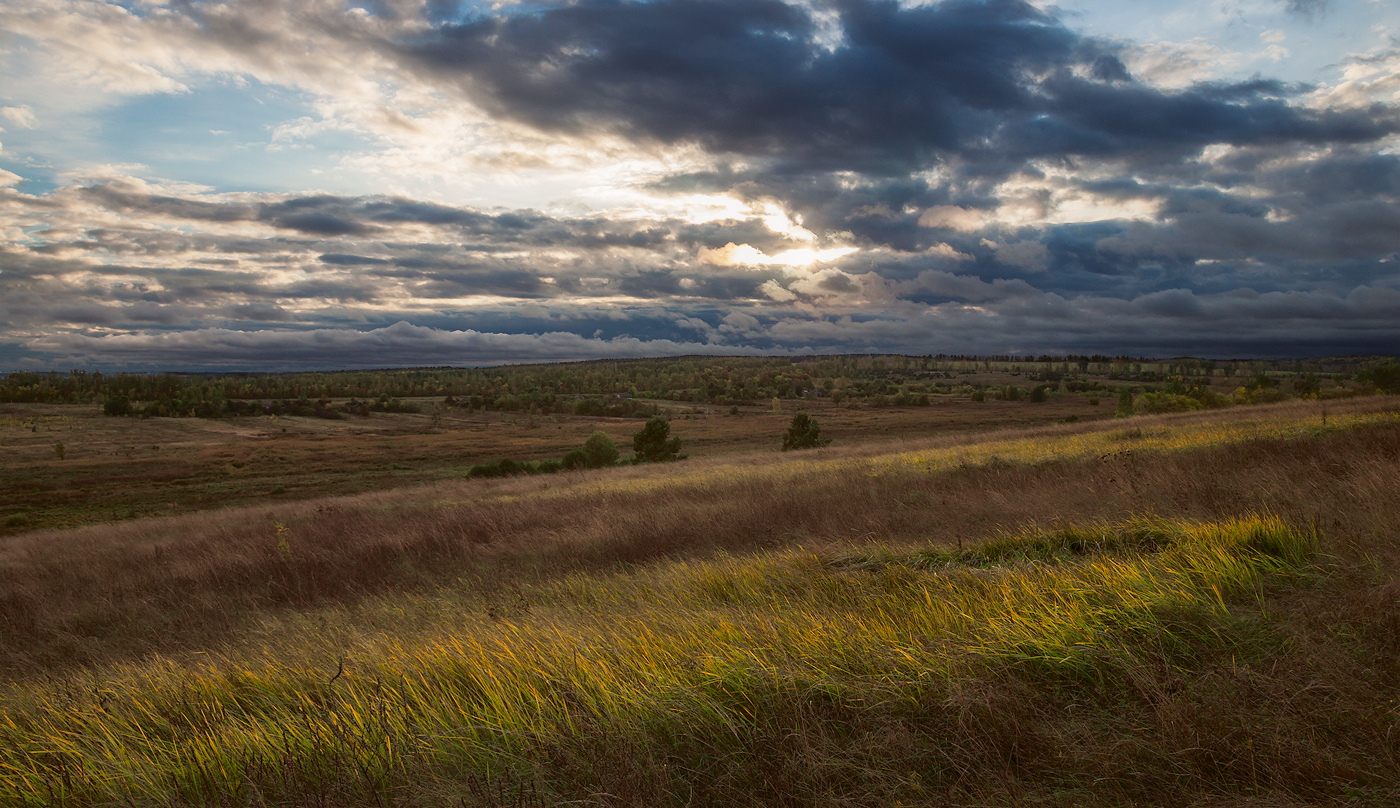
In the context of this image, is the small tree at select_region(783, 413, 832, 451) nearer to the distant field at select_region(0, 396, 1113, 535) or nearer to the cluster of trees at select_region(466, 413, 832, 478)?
the cluster of trees at select_region(466, 413, 832, 478)

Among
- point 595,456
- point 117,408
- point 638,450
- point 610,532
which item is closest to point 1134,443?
point 610,532

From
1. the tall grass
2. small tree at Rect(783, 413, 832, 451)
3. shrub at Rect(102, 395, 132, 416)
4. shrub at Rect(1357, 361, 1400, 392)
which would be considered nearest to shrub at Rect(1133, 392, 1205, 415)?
shrub at Rect(1357, 361, 1400, 392)

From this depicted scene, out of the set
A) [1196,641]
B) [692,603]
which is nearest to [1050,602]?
[1196,641]

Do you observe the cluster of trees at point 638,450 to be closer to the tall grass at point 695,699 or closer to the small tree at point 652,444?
the small tree at point 652,444

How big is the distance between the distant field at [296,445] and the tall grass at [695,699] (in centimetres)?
5593

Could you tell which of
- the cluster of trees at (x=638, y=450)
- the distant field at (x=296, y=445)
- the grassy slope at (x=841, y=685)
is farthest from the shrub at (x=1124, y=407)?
the grassy slope at (x=841, y=685)

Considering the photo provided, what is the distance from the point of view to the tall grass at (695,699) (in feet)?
10.2

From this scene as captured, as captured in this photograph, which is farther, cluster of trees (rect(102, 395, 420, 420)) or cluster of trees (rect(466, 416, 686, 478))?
cluster of trees (rect(102, 395, 420, 420))

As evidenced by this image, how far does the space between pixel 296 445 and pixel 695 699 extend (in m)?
120

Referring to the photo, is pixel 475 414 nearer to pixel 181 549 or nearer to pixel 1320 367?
pixel 181 549

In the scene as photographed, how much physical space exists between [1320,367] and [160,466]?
26962 centimetres

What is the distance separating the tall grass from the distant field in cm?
5593

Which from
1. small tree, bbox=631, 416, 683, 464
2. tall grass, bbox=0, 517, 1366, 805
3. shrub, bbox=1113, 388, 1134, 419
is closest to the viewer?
tall grass, bbox=0, 517, 1366, 805

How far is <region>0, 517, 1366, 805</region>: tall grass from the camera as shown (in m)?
3.10
